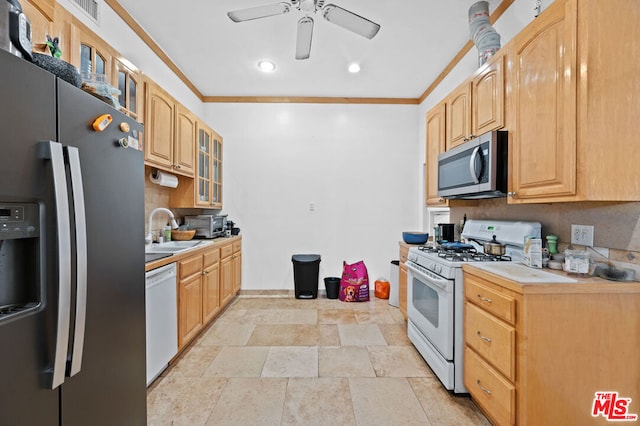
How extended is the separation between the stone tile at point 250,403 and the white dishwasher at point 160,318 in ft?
1.60

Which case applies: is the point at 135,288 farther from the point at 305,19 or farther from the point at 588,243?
the point at 588,243

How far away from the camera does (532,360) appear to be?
142cm

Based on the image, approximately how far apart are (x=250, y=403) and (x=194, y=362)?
0.73 metres

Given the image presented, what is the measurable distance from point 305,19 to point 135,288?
2.03m

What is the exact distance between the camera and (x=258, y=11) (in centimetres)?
210

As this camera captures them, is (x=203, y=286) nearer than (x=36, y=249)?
No

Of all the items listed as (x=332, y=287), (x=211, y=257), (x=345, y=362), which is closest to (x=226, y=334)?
(x=211, y=257)

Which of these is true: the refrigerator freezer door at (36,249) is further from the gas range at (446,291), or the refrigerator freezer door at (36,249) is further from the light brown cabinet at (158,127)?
the gas range at (446,291)

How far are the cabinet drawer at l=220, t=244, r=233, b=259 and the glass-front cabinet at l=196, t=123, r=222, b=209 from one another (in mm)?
553

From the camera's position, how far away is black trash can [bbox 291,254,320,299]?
4004mm

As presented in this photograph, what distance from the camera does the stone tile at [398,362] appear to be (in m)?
2.23

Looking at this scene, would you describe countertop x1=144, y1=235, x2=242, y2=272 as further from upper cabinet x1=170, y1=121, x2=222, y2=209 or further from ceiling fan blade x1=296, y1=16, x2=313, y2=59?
ceiling fan blade x1=296, y1=16, x2=313, y2=59

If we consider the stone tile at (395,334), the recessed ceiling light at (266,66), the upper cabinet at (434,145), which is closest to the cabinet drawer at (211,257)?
the stone tile at (395,334)

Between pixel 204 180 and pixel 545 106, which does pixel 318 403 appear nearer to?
pixel 545 106
